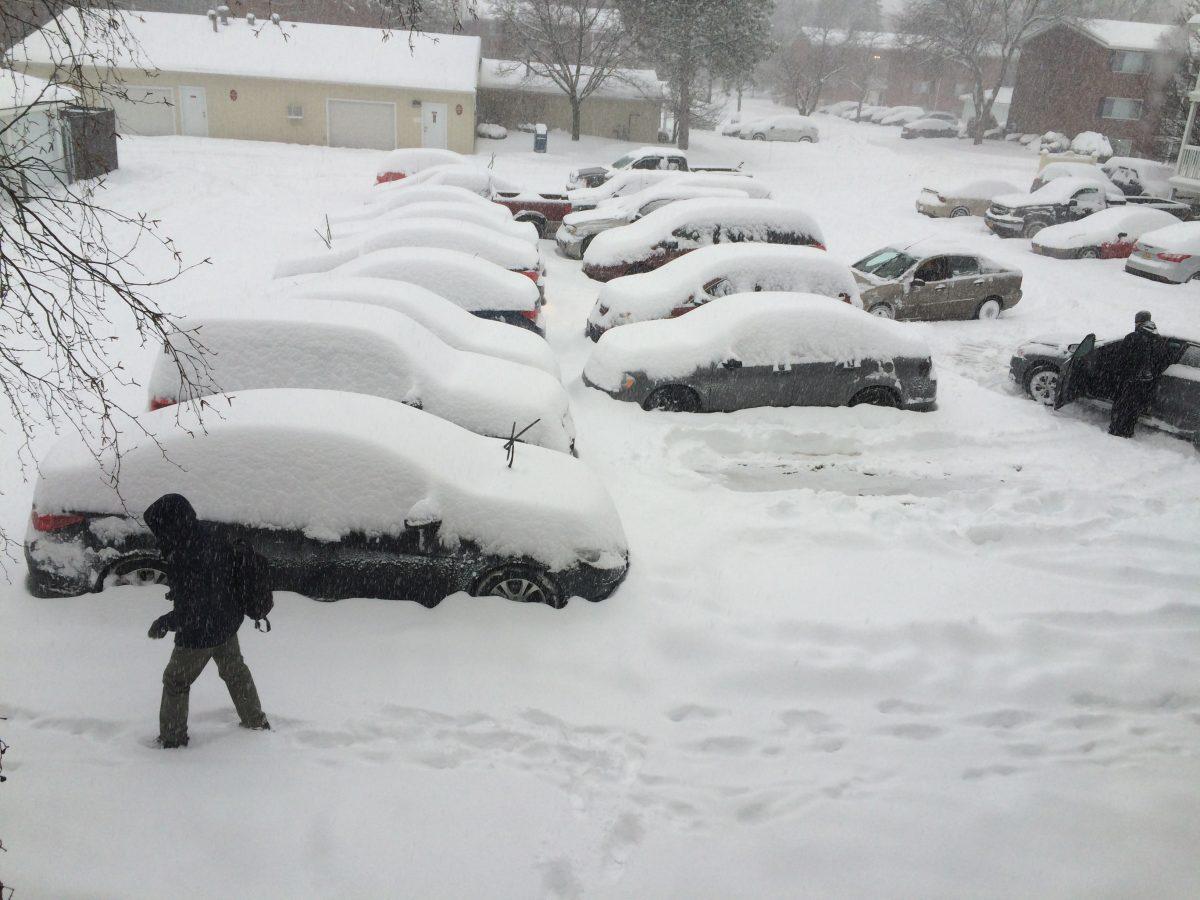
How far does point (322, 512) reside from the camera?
19.1 feet

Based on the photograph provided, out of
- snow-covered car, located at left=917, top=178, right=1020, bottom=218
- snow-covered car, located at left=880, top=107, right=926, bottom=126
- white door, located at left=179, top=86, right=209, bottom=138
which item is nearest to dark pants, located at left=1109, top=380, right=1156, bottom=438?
snow-covered car, located at left=917, top=178, right=1020, bottom=218

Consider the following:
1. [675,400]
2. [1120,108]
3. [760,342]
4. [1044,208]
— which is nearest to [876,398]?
[760,342]

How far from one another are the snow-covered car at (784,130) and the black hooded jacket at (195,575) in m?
47.1

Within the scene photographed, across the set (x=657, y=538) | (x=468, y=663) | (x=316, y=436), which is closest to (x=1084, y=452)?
(x=657, y=538)

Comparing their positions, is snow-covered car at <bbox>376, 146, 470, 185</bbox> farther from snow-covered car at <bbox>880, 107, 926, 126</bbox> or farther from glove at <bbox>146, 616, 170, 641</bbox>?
snow-covered car at <bbox>880, 107, 926, 126</bbox>

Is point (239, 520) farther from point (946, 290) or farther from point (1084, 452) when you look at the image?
point (946, 290)

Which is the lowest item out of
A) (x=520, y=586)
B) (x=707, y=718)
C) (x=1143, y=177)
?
(x=707, y=718)

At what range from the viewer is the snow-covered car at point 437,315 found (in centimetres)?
927

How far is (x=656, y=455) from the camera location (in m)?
9.11

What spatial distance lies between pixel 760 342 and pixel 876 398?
5.48 ft

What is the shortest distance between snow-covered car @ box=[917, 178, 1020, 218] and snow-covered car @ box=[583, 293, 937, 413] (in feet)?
58.2

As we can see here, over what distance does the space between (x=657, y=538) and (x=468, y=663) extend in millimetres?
2290

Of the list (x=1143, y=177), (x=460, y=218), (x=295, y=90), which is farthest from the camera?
(x=295, y=90)

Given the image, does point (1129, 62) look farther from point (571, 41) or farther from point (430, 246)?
point (430, 246)
